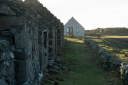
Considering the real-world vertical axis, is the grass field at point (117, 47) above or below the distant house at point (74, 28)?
below

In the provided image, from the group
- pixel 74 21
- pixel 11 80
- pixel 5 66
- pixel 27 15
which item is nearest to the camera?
pixel 5 66

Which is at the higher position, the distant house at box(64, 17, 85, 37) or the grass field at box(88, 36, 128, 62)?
the distant house at box(64, 17, 85, 37)

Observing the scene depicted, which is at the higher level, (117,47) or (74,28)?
(74,28)

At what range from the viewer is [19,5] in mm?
8180

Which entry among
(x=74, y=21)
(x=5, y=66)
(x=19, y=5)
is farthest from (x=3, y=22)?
(x=74, y=21)

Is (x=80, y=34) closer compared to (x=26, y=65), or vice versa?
(x=26, y=65)

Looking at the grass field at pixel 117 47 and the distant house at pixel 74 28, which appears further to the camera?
the distant house at pixel 74 28

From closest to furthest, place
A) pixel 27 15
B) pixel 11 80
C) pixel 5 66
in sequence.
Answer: pixel 5 66
pixel 11 80
pixel 27 15

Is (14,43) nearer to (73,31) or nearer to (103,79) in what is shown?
(103,79)

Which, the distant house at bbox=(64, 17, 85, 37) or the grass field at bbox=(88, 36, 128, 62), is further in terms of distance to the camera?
the distant house at bbox=(64, 17, 85, 37)

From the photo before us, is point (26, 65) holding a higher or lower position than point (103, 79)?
higher

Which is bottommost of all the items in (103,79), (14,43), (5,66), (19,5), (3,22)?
(103,79)

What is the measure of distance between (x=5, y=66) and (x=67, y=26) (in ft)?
154

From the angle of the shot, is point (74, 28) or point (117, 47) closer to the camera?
point (117, 47)
